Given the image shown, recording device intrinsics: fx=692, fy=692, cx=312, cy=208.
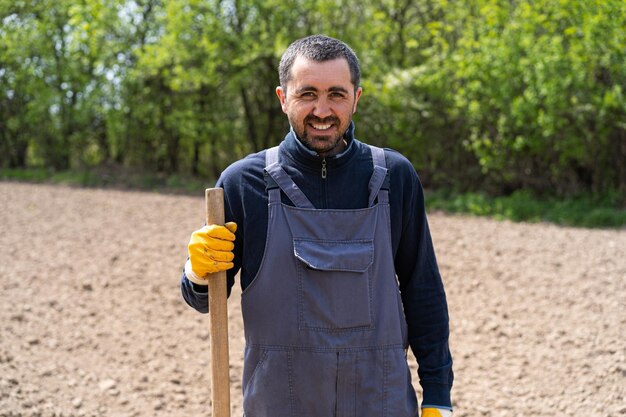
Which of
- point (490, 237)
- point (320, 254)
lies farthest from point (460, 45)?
point (320, 254)

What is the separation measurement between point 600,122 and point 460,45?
8.29ft

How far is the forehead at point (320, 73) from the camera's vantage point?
2.05m

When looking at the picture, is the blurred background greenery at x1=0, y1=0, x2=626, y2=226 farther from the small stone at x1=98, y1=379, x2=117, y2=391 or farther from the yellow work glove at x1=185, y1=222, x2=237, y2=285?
the yellow work glove at x1=185, y1=222, x2=237, y2=285

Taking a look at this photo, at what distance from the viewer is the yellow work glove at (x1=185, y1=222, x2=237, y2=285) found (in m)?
2.12

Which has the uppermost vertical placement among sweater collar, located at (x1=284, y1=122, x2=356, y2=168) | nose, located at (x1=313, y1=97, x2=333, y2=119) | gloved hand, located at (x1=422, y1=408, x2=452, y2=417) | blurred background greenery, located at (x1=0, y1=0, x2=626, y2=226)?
blurred background greenery, located at (x1=0, y1=0, x2=626, y2=226)

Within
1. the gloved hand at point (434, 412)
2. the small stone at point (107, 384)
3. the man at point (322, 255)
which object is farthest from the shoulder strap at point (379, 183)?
the small stone at point (107, 384)

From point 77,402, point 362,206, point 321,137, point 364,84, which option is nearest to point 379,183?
point 362,206

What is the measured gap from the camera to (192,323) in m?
5.64

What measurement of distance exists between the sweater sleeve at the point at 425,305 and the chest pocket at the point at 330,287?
9.8 inches

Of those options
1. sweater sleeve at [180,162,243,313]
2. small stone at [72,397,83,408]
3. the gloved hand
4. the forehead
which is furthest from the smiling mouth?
small stone at [72,397,83,408]

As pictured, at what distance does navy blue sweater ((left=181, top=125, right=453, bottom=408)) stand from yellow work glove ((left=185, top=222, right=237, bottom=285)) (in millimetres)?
51

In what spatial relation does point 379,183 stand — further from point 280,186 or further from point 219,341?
point 219,341

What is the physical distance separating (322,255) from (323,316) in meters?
0.18

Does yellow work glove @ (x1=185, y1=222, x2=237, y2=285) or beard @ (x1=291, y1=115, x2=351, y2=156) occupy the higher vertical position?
beard @ (x1=291, y1=115, x2=351, y2=156)
